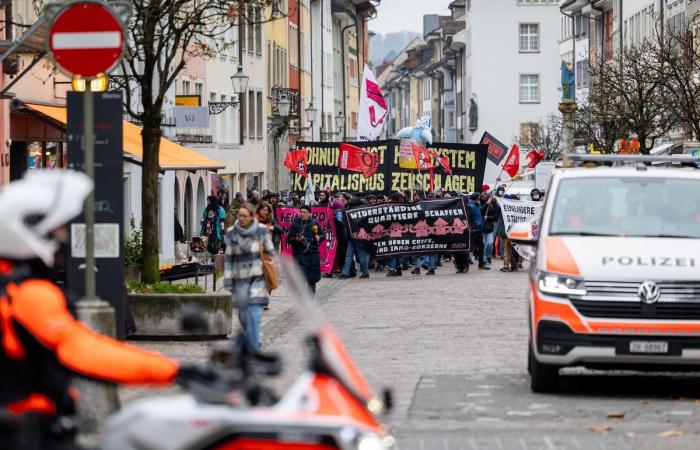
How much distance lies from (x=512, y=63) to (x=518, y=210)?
80.5m

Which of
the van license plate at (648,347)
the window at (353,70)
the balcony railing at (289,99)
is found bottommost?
the van license plate at (648,347)

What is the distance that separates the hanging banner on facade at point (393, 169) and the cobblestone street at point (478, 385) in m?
A: 19.3

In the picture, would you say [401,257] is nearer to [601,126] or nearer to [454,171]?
[454,171]

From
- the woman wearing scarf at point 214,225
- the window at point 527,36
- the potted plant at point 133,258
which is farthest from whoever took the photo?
the window at point 527,36

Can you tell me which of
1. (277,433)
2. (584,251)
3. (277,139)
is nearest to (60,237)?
(277,433)

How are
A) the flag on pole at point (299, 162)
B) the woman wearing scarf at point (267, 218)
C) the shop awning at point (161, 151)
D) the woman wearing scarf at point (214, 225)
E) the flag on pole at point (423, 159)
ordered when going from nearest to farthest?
the woman wearing scarf at point (267, 218)
the shop awning at point (161, 151)
the woman wearing scarf at point (214, 225)
the flag on pole at point (423, 159)
the flag on pole at point (299, 162)

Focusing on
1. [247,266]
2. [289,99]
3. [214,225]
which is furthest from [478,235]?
[289,99]

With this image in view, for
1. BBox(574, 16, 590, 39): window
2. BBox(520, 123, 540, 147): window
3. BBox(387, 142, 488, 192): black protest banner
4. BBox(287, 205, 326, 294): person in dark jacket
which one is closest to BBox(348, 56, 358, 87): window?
BBox(520, 123, 540, 147): window

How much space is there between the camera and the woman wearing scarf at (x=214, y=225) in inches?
1464

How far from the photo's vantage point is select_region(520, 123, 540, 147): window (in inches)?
3971

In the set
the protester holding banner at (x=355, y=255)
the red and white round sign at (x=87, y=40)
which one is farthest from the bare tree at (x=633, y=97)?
the red and white round sign at (x=87, y=40)

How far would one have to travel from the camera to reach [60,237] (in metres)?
6.05

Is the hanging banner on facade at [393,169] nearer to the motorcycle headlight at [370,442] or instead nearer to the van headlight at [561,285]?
the van headlight at [561,285]

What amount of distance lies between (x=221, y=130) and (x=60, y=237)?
2009 inches
